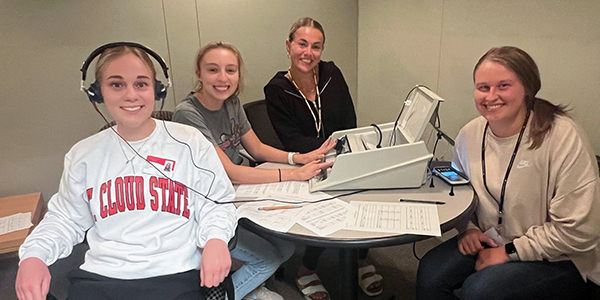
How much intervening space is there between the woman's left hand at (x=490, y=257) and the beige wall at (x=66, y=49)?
209 cm

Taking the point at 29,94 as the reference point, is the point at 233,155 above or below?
below

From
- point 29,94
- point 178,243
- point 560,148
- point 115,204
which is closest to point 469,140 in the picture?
point 560,148

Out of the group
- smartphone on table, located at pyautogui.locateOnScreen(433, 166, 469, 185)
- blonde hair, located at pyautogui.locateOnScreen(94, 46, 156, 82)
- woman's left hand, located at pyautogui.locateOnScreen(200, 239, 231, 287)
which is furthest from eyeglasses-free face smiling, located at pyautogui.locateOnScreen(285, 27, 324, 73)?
woman's left hand, located at pyautogui.locateOnScreen(200, 239, 231, 287)

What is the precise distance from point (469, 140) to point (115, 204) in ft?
4.19

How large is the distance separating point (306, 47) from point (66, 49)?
1447 millimetres

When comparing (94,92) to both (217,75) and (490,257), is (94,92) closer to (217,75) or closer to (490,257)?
(217,75)

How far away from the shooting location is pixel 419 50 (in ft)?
9.09

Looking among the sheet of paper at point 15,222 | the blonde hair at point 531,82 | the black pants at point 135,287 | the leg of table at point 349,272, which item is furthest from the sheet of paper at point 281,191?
the sheet of paper at point 15,222

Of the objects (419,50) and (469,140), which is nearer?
(469,140)

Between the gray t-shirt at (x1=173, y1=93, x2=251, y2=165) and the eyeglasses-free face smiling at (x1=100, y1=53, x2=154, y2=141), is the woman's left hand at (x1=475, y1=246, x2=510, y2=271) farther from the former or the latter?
the eyeglasses-free face smiling at (x1=100, y1=53, x2=154, y2=141)

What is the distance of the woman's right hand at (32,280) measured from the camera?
1.12 m

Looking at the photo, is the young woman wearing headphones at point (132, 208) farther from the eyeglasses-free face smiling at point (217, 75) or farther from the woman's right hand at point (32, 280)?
the eyeglasses-free face smiling at point (217, 75)

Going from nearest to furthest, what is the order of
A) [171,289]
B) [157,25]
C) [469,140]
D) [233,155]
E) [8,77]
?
[171,289] → [469,140] → [233,155] → [8,77] → [157,25]

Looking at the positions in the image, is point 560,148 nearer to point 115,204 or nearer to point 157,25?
point 115,204
